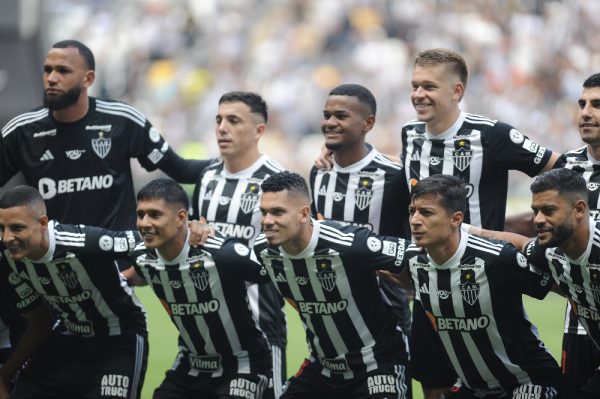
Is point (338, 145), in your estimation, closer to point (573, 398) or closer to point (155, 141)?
point (155, 141)

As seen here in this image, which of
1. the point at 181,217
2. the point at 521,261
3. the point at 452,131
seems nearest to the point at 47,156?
the point at 181,217

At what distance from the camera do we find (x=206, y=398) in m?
7.13

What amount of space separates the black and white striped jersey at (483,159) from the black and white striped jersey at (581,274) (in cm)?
73

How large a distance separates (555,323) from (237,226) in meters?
5.79

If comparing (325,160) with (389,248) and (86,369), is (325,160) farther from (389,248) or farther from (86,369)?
(86,369)

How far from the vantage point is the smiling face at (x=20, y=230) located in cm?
705

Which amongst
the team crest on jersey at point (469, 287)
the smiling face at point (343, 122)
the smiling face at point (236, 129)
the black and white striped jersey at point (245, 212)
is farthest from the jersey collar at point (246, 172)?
the team crest on jersey at point (469, 287)

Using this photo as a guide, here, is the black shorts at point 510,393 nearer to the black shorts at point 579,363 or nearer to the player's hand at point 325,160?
the black shorts at point 579,363

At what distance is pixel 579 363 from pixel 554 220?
3.80ft

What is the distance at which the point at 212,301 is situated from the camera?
711 centimetres

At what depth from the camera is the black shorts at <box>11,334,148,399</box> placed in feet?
23.7

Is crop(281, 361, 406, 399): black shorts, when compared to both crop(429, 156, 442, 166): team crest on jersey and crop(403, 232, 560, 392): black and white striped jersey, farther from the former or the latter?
crop(429, 156, 442, 166): team crest on jersey

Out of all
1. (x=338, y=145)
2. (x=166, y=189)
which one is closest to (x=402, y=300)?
(x=338, y=145)

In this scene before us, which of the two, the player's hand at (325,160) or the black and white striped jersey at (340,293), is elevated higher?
the player's hand at (325,160)
